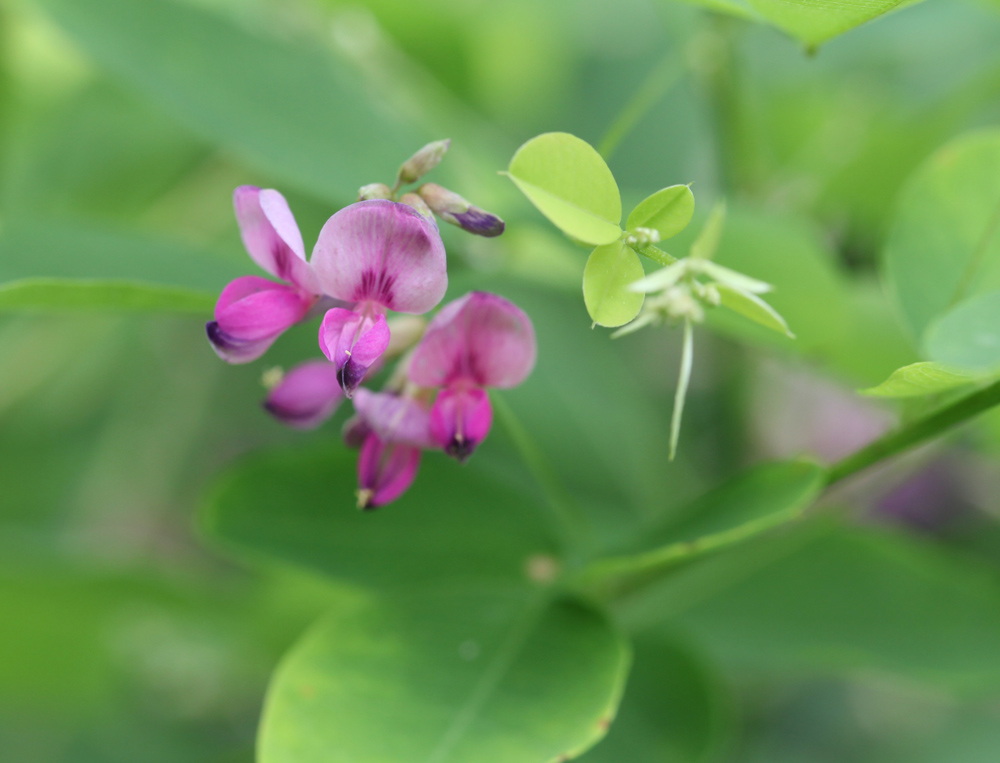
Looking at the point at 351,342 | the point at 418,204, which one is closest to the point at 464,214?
the point at 418,204

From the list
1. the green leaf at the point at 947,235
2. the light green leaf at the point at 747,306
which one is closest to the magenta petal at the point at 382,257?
the light green leaf at the point at 747,306

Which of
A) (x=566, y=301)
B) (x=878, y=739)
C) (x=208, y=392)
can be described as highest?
(x=566, y=301)

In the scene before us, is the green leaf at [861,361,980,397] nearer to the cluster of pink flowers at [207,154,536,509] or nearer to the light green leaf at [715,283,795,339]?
the light green leaf at [715,283,795,339]

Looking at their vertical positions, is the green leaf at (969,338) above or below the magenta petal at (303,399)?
above

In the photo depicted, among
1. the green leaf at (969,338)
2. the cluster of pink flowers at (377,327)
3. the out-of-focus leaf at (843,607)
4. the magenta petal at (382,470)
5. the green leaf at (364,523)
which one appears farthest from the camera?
the out-of-focus leaf at (843,607)

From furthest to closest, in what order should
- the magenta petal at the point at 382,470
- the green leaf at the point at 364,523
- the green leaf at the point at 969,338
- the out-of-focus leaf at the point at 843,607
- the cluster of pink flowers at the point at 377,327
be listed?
the out-of-focus leaf at the point at 843,607, the green leaf at the point at 364,523, the magenta petal at the point at 382,470, the cluster of pink flowers at the point at 377,327, the green leaf at the point at 969,338

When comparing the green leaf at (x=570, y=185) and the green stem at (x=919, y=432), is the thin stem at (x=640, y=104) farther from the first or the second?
the green stem at (x=919, y=432)

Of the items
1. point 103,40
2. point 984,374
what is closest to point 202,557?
point 103,40

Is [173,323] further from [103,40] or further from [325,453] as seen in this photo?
[325,453]
